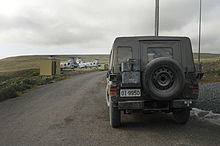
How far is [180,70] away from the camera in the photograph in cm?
429

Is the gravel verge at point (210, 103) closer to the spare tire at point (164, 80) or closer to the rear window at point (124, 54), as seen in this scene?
the spare tire at point (164, 80)

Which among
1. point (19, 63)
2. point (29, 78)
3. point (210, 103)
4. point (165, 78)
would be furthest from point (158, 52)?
point (19, 63)

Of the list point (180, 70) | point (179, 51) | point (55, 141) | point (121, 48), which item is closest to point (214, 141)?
point (180, 70)

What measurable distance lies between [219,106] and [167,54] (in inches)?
144

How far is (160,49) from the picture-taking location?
4.95 meters

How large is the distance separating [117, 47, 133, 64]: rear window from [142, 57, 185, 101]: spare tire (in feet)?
2.28

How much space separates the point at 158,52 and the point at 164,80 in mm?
865

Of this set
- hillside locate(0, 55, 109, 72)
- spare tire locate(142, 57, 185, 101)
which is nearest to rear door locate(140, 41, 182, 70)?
spare tire locate(142, 57, 185, 101)

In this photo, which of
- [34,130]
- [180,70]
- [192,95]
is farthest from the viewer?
[34,130]

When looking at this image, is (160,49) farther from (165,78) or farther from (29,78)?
(29,78)

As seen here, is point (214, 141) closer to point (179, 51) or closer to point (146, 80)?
point (146, 80)

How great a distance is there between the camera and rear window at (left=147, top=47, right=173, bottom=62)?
193 inches

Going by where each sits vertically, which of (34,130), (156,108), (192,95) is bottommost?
(34,130)

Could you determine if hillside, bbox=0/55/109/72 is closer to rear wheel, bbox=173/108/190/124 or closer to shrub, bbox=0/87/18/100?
shrub, bbox=0/87/18/100
